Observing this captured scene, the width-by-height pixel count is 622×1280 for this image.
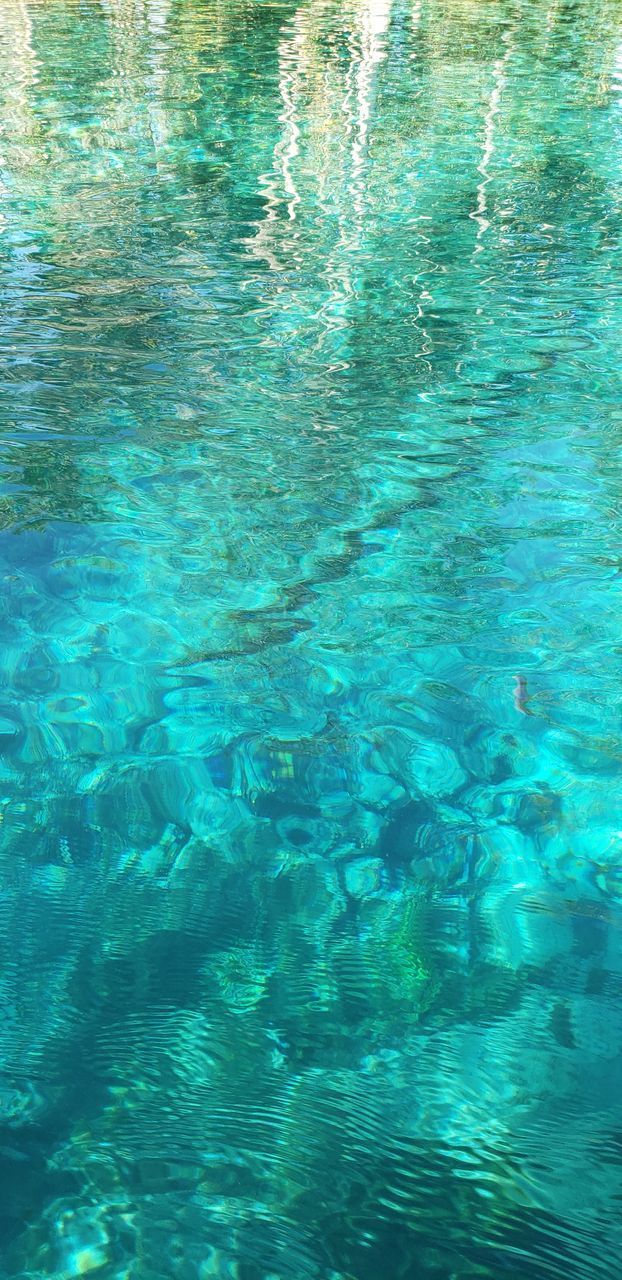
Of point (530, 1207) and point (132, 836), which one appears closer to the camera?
point (530, 1207)

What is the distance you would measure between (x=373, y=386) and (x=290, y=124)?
806 centimetres

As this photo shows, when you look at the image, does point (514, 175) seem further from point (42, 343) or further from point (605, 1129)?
point (605, 1129)

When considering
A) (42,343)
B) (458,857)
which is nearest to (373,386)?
(42,343)

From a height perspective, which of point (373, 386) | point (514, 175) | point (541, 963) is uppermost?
point (514, 175)

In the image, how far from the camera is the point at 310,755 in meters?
3.29

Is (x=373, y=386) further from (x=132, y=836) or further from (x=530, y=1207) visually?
(x=530, y=1207)

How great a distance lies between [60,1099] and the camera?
2.22 meters

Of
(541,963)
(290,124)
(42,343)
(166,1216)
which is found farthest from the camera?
(290,124)

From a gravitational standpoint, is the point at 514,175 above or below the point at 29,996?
above

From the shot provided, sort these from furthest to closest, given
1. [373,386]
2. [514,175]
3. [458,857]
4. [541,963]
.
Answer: [514,175] → [373,386] → [458,857] → [541,963]

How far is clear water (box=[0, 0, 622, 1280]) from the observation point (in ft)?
6.84

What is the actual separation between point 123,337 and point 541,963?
15.8ft

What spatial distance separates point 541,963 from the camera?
8.68 ft

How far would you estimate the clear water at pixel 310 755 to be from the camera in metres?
2.08
